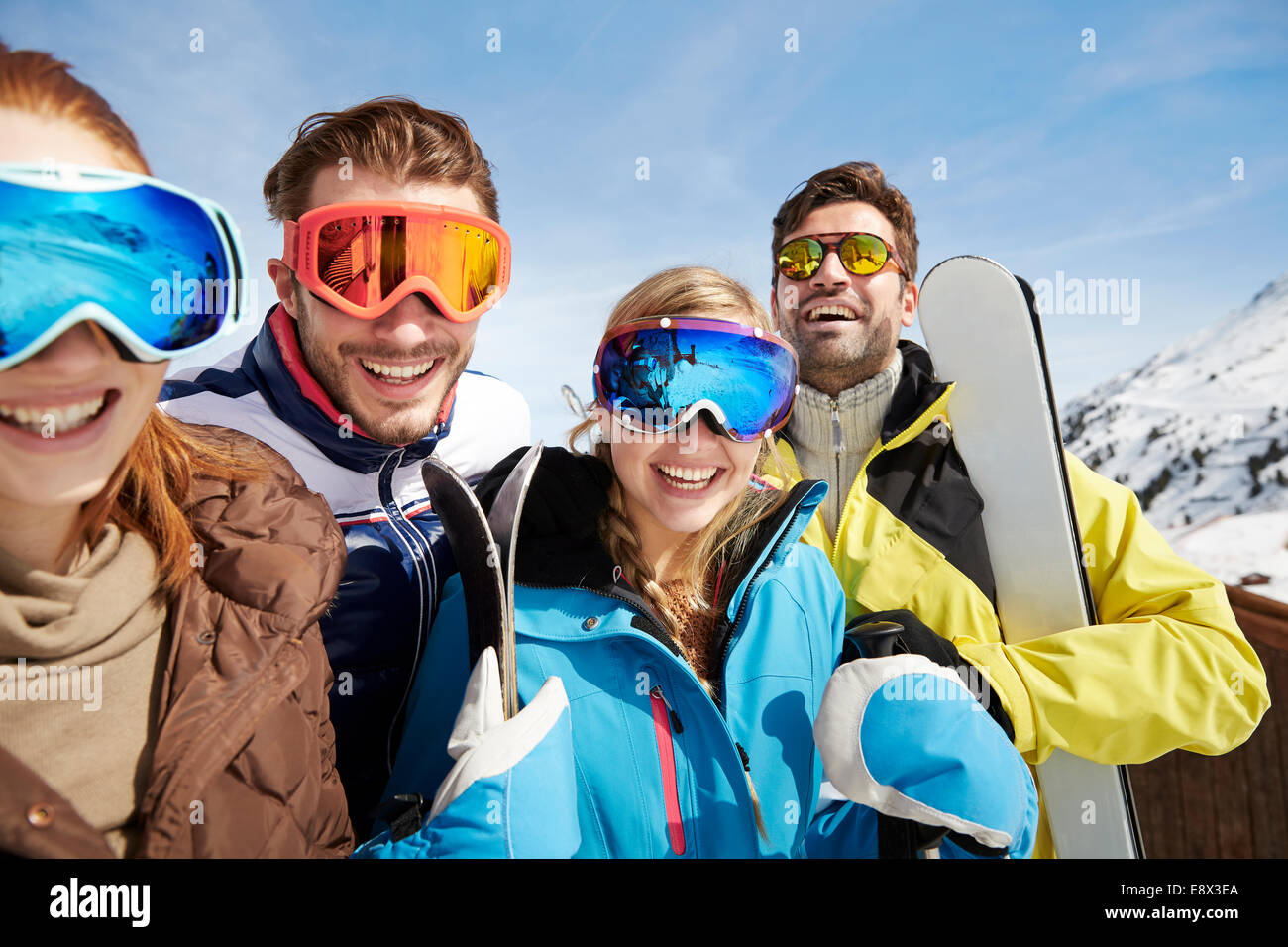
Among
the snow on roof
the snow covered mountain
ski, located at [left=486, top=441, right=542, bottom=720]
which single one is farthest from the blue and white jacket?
the snow covered mountain

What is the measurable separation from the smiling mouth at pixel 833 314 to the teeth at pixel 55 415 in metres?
2.20

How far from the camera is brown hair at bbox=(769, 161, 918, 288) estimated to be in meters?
2.69

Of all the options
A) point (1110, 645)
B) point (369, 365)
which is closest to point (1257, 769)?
point (1110, 645)

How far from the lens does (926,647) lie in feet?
5.24

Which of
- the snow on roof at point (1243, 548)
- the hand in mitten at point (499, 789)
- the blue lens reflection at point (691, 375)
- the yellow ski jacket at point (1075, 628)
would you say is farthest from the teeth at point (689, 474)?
the snow on roof at point (1243, 548)

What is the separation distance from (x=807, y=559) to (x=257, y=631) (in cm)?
125

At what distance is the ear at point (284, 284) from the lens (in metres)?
1.88

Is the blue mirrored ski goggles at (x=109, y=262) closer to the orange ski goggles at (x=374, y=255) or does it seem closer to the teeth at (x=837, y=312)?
the orange ski goggles at (x=374, y=255)

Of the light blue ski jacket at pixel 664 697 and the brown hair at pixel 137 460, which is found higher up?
the brown hair at pixel 137 460

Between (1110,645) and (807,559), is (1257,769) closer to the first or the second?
(1110,645)

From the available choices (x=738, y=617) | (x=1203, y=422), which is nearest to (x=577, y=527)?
(x=738, y=617)

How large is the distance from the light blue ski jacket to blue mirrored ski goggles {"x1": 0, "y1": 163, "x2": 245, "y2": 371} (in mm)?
837

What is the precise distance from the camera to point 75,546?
3.60ft
